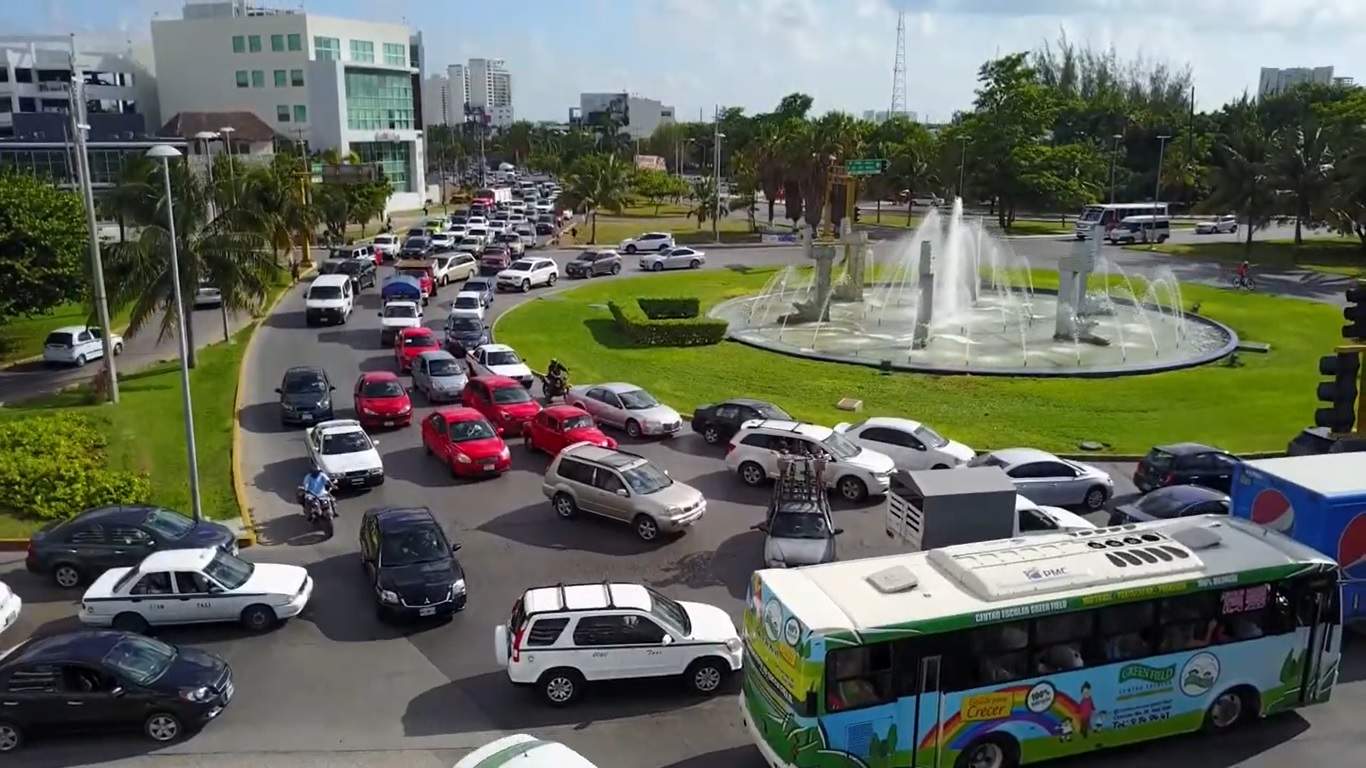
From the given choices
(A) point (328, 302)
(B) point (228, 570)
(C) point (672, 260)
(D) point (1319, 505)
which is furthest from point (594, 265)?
(D) point (1319, 505)

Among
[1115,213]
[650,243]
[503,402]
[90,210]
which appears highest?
[90,210]

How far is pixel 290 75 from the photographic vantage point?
9575cm

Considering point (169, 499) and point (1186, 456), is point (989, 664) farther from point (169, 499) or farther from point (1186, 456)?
point (169, 499)

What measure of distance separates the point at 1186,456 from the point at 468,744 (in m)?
16.9

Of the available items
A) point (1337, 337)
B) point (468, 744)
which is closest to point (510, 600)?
point (468, 744)

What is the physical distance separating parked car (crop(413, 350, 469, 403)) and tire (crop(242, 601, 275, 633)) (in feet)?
46.5

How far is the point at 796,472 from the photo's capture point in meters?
19.4

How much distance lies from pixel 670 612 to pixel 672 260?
46.7 meters

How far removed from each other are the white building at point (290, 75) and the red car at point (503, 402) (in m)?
71.7

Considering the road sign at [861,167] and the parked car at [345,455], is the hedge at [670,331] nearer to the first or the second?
the parked car at [345,455]

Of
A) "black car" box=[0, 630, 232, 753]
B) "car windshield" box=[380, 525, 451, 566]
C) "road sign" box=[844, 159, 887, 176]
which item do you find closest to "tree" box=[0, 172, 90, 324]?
"car windshield" box=[380, 525, 451, 566]

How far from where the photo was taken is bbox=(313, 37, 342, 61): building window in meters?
95.9

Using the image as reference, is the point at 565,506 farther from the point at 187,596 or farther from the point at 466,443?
the point at 187,596

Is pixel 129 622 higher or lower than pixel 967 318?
lower
